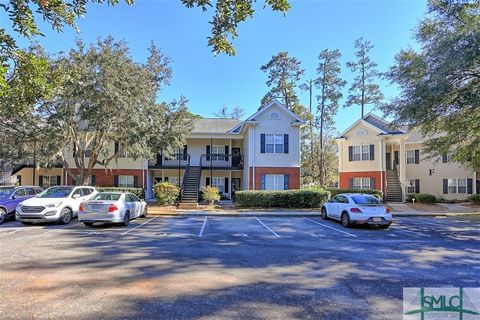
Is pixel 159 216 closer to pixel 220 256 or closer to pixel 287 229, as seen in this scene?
pixel 287 229

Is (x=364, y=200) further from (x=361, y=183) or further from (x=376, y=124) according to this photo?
(x=376, y=124)

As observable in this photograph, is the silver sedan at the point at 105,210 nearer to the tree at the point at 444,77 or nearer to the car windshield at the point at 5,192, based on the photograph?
the car windshield at the point at 5,192

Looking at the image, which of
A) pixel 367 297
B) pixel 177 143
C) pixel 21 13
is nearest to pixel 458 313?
pixel 367 297

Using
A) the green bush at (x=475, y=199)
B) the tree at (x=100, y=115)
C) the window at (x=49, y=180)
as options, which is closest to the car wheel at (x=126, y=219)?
the tree at (x=100, y=115)

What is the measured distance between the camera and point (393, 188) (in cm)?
3189

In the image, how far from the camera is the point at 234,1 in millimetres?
6098

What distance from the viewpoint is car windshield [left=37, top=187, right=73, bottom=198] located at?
16.1m

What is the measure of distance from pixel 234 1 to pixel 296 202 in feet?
64.0

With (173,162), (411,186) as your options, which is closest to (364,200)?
(173,162)

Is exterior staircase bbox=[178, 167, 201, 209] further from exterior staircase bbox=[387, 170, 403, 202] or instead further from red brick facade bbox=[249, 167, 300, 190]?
exterior staircase bbox=[387, 170, 403, 202]

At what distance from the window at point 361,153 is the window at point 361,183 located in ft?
6.28

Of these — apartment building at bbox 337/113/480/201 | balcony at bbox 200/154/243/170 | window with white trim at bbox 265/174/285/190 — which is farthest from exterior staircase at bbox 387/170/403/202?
balcony at bbox 200/154/243/170

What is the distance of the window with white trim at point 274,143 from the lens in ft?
92.1

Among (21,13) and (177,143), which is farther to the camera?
(177,143)
